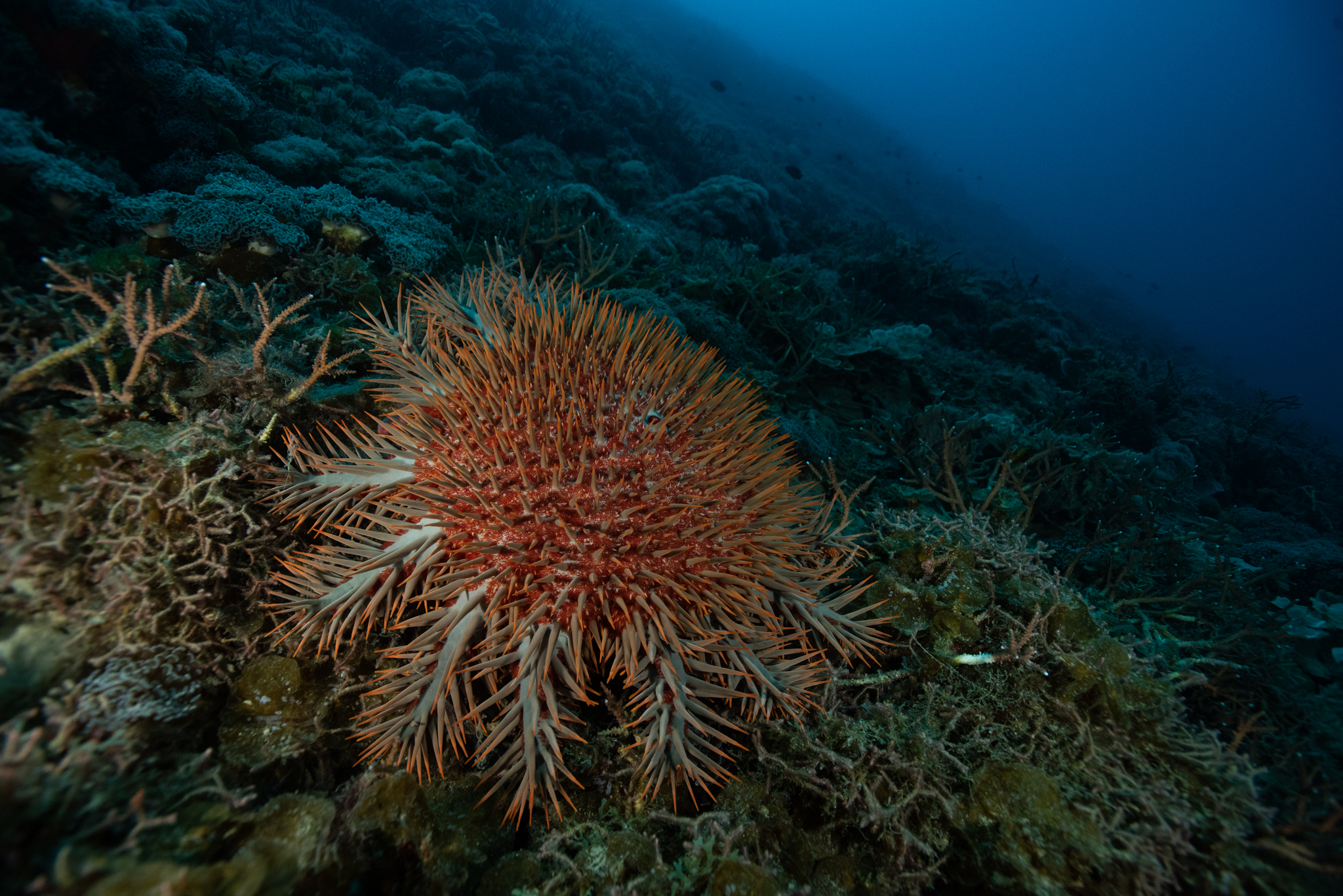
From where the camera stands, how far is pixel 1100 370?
8.27 metres

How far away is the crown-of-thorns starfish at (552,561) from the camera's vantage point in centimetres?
171

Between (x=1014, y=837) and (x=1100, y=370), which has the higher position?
(x=1100, y=370)

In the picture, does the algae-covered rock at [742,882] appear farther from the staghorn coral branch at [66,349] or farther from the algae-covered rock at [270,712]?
the staghorn coral branch at [66,349]

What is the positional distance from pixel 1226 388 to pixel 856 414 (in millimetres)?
22476

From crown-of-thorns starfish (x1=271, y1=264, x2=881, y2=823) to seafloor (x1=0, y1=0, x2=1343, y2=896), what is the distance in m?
0.21

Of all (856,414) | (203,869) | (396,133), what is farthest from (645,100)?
(203,869)

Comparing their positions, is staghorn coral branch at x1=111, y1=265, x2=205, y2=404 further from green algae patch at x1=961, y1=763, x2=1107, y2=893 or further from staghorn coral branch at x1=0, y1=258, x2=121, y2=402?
green algae patch at x1=961, y1=763, x2=1107, y2=893

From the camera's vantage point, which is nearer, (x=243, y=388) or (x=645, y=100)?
(x=243, y=388)

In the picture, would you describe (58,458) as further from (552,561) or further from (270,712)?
(552,561)

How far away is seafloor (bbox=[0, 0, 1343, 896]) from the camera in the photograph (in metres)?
1.51

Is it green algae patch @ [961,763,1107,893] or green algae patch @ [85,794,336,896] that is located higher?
green algae patch @ [961,763,1107,893]

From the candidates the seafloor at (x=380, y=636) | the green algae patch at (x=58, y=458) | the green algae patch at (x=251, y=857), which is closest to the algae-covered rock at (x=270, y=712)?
the seafloor at (x=380, y=636)

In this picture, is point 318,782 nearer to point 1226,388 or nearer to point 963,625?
point 963,625

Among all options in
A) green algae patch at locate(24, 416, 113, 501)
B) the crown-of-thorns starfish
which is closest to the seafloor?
green algae patch at locate(24, 416, 113, 501)
